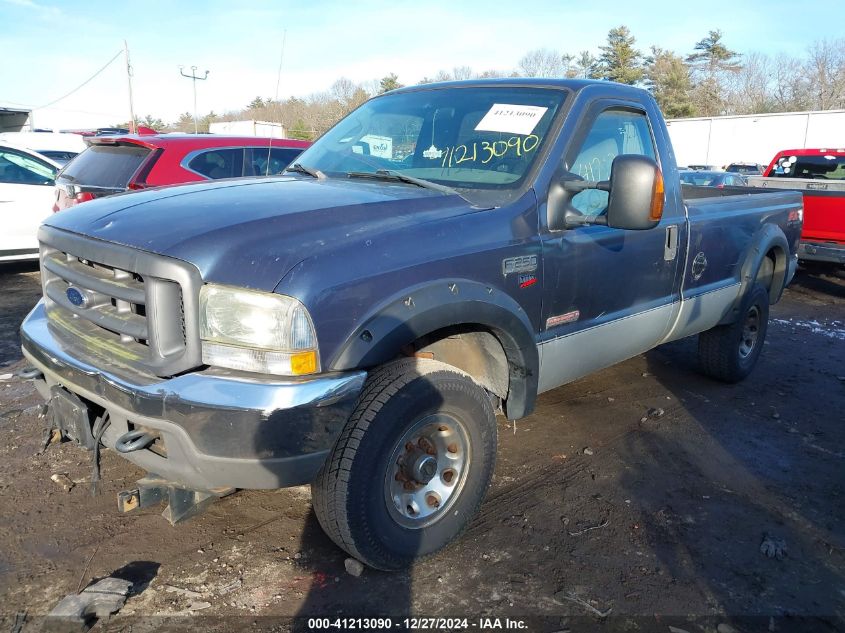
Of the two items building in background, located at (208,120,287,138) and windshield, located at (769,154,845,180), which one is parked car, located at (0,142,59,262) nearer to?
building in background, located at (208,120,287,138)

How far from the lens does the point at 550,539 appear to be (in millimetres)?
3070

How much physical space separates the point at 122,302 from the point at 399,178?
1.43 m

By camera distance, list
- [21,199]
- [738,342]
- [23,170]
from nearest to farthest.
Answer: [738,342], [21,199], [23,170]

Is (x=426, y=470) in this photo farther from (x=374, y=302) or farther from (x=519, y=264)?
(x=519, y=264)

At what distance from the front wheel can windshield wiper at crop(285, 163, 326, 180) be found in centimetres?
134

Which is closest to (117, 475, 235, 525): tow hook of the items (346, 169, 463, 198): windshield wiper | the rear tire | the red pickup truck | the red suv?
(346, 169, 463, 198): windshield wiper

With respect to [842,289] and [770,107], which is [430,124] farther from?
[770,107]

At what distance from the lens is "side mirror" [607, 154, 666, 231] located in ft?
9.43

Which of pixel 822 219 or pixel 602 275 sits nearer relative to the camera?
pixel 602 275

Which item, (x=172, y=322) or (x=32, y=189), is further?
(x=32, y=189)

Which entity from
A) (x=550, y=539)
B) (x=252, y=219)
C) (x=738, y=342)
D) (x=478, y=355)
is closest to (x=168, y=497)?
(x=252, y=219)

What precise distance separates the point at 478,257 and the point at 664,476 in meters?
1.88

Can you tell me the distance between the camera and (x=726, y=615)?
259 centimetres

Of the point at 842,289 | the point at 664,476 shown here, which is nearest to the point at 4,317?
the point at 664,476
